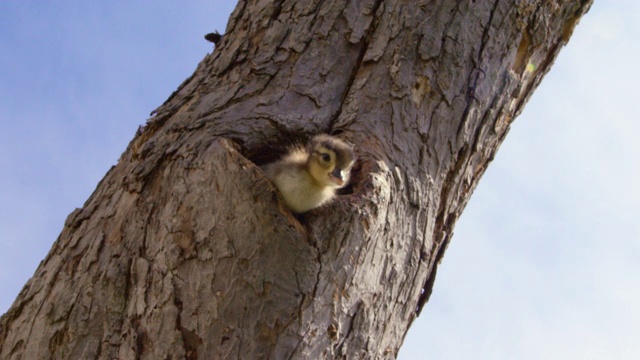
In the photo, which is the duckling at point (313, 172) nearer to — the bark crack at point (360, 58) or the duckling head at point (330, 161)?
the duckling head at point (330, 161)

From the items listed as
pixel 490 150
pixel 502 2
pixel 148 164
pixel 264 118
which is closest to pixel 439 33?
pixel 502 2

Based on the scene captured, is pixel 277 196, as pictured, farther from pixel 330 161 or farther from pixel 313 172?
pixel 313 172

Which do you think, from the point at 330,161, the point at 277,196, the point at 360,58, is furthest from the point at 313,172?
the point at 277,196

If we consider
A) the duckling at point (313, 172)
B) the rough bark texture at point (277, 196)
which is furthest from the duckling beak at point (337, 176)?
the rough bark texture at point (277, 196)

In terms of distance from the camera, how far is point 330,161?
389 cm

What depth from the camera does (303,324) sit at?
3.11 meters

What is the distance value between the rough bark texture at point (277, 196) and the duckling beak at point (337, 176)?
0.11m

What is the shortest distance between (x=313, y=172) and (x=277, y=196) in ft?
2.92

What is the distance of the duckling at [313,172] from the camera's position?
12.1 ft

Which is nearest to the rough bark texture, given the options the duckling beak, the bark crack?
the bark crack

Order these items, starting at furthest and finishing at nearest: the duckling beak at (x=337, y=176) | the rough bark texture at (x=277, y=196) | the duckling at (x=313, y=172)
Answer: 1. the duckling beak at (x=337, y=176)
2. the duckling at (x=313, y=172)
3. the rough bark texture at (x=277, y=196)

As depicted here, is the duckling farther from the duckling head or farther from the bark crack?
the bark crack

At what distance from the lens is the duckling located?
3678 millimetres

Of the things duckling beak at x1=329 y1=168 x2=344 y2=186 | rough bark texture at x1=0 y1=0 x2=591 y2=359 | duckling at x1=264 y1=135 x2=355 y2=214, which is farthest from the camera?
duckling beak at x1=329 y1=168 x2=344 y2=186
